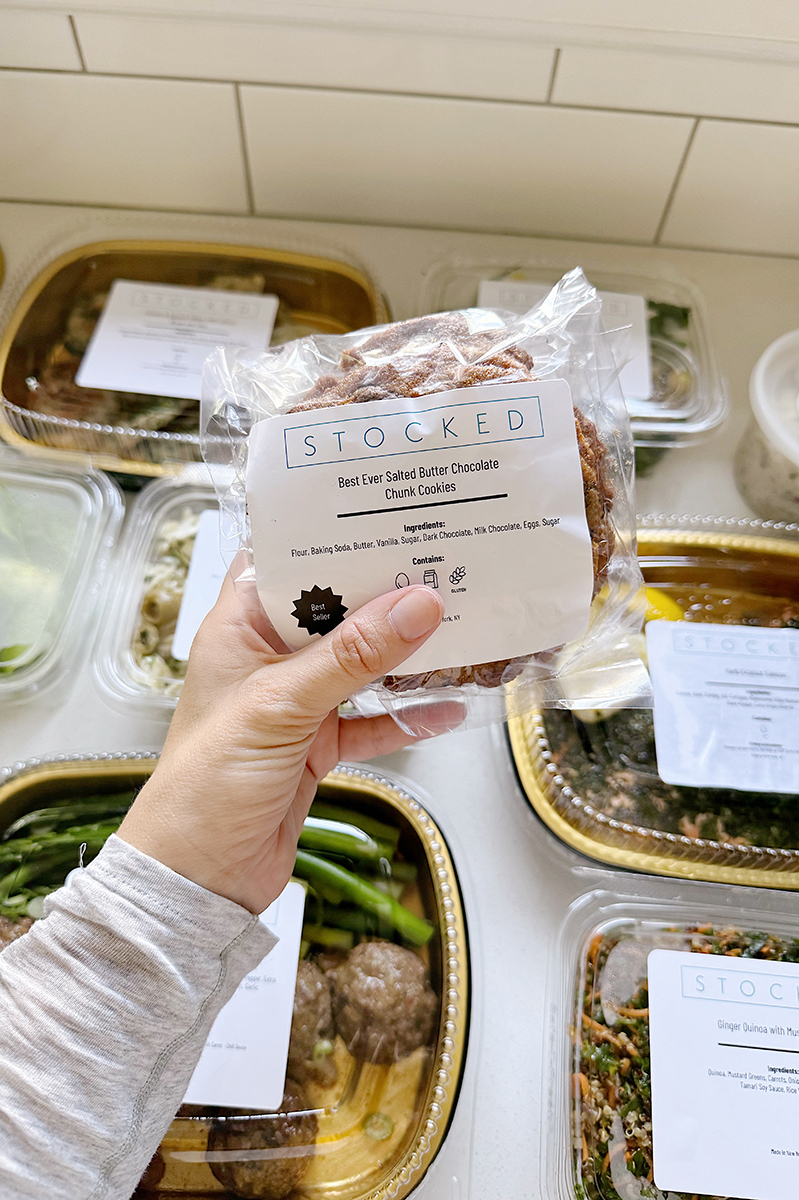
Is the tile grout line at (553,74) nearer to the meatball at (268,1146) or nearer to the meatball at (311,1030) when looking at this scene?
the meatball at (311,1030)

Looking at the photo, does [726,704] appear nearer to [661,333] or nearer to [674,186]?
[661,333]

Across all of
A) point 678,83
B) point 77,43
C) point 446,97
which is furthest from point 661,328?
→ point 77,43

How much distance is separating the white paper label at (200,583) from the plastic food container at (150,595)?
21 mm

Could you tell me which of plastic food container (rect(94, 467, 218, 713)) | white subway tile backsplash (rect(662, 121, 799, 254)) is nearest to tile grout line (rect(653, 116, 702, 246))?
white subway tile backsplash (rect(662, 121, 799, 254))

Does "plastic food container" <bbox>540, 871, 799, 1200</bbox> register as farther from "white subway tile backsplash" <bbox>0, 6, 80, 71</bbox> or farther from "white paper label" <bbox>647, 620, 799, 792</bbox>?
"white subway tile backsplash" <bbox>0, 6, 80, 71</bbox>

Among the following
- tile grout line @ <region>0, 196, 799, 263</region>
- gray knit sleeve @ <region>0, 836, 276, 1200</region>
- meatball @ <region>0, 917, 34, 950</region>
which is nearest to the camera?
gray knit sleeve @ <region>0, 836, 276, 1200</region>

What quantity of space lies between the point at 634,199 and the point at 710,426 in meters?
0.42

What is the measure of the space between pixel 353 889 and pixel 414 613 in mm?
449

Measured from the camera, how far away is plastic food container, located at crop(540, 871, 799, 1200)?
2.60 ft

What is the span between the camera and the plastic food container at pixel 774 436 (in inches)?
42.9

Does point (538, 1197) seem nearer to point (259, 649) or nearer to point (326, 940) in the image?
point (326, 940)

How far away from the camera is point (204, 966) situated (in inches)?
28.0

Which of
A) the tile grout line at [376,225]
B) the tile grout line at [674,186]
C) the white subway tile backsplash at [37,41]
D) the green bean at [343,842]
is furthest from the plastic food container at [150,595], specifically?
the tile grout line at [674,186]

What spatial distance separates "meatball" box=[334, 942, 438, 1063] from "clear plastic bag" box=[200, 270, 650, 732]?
26 cm
